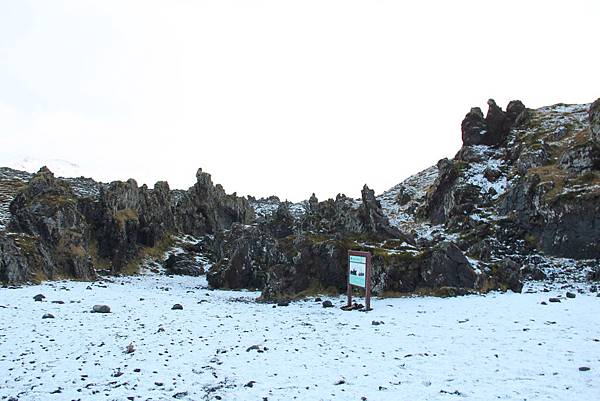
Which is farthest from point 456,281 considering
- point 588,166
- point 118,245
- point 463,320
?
point 118,245

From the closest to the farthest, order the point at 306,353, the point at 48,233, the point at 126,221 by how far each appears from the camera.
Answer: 1. the point at 306,353
2. the point at 48,233
3. the point at 126,221

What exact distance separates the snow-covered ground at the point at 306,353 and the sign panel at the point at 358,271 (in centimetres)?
219

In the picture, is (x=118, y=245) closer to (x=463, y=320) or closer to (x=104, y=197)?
(x=104, y=197)

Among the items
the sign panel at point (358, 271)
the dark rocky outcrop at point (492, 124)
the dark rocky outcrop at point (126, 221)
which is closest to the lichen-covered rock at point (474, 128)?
the dark rocky outcrop at point (492, 124)

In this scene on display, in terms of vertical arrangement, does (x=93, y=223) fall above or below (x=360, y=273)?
above

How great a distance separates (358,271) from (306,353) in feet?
36.5

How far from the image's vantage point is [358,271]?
24922mm

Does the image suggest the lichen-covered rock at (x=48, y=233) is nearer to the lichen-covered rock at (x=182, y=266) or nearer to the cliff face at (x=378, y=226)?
the cliff face at (x=378, y=226)

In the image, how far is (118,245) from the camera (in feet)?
175

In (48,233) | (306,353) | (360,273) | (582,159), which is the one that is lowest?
Answer: (306,353)

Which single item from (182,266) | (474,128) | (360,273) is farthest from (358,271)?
(474,128)

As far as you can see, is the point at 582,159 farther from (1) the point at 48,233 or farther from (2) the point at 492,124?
(1) the point at 48,233

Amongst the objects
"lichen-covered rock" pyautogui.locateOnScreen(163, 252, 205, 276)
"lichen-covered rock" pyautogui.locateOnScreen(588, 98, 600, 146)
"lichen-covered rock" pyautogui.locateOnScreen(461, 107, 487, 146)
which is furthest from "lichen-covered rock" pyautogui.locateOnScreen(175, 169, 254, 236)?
"lichen-covered rock" pyautogui.locateOnScreen(588, 98, 600, 146)

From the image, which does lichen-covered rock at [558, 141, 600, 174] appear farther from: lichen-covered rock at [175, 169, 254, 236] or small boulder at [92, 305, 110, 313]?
lichen-covered rock at [175, 169, 254, 236]
